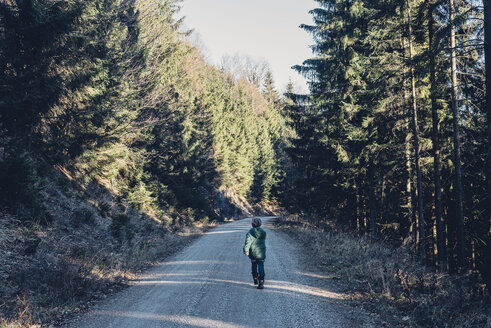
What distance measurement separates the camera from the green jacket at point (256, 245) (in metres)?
8.38

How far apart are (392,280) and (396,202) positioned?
13359 millimetres

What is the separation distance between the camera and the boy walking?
8109 millimetres

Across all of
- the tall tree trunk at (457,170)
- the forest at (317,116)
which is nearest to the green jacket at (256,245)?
the forest at (317,116)

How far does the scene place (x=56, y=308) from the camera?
6320 millimetres

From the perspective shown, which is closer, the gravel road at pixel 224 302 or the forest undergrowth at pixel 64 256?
the gravel road at pixel 224 302

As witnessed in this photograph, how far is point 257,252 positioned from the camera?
841 centimetres

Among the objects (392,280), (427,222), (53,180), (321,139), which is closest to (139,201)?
(53,180)

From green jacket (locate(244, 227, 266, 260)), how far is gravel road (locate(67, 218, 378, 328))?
2.65 feet

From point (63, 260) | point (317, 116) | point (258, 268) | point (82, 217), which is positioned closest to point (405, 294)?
point (258, 268)

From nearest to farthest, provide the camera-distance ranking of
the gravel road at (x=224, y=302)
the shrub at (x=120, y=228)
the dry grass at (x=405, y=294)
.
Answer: the gravel road at (x=224, y=302)
the dry grass at (x=405, y=294)
the shrub at (x=120, y=228)

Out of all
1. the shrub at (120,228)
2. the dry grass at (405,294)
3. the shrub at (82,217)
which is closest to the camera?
the dry grass at (405,294)

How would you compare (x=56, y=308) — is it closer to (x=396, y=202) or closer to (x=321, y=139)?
(x=321, y=139)

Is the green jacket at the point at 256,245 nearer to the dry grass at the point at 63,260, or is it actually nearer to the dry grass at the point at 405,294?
the dry grass at the point at 405,294

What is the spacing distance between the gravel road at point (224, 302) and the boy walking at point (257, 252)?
30 centimetres
